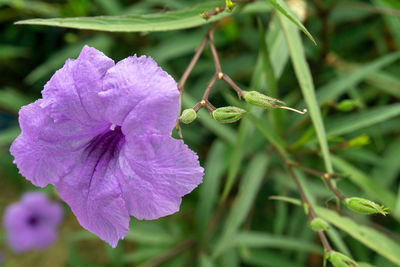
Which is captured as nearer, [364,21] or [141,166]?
[141,166]

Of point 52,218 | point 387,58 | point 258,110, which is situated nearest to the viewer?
point 258,110

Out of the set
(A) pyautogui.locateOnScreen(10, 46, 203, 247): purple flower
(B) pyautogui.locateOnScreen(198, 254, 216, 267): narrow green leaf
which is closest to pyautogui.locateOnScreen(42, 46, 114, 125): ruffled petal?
(A) pyautogui.locateOnScreen(10, 46, 203, 247): purple flower

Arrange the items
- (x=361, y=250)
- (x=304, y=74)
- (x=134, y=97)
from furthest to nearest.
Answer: (x=361, y=250)
(x=304, y=74)
(x=134, y=97)

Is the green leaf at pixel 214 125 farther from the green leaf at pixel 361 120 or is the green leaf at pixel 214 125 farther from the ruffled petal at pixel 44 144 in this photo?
the ruffled petal at pixel 44 144

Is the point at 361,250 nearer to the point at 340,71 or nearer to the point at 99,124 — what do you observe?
the point at 340,71

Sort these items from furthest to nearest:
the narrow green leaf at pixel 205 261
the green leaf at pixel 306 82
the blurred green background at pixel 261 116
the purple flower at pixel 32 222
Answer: the purple flower at pixel 32 222 → the narrow green leaf at pixel 205 261 → the blurred green background at pixel 261 116 → the green leaf at pixel 306 82

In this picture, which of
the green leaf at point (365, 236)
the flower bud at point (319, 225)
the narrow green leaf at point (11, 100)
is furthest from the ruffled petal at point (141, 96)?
the narrow green leaf at point (11, 100)

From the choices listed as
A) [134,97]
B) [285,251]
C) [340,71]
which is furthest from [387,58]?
[134,97]
